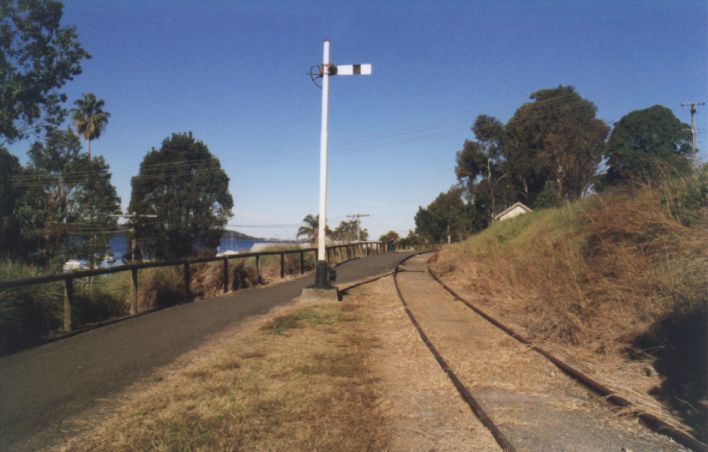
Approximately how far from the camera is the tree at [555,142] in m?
45.6

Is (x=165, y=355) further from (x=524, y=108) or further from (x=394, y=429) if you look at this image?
(x=524, y=108)

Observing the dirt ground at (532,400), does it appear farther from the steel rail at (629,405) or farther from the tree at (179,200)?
the tree at (179,200)

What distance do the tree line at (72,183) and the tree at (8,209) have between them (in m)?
0.05

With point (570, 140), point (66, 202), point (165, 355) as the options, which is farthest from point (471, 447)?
point (570, 140)

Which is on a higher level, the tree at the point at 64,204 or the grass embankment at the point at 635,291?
the tree at the point at 64,204

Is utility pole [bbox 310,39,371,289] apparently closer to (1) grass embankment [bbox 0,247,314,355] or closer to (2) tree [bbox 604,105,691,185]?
(1) grass embankment [bbox 0,247,314,355]

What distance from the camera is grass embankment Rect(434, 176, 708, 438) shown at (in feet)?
18.4

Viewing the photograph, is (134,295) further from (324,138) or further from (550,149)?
(550,149)

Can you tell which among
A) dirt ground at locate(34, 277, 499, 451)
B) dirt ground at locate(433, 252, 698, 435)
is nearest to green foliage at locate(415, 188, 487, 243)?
dirt ground at locate(433, 252, 698, 435)

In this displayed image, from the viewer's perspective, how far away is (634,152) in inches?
1826

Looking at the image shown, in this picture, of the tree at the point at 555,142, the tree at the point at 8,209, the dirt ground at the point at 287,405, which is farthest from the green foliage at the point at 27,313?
the tree at the point at 555,142

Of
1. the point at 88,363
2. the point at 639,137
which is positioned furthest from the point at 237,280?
the point at 639,137

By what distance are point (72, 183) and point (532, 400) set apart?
105 feet

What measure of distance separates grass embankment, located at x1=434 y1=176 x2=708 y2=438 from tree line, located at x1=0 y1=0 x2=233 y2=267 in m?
10.3
